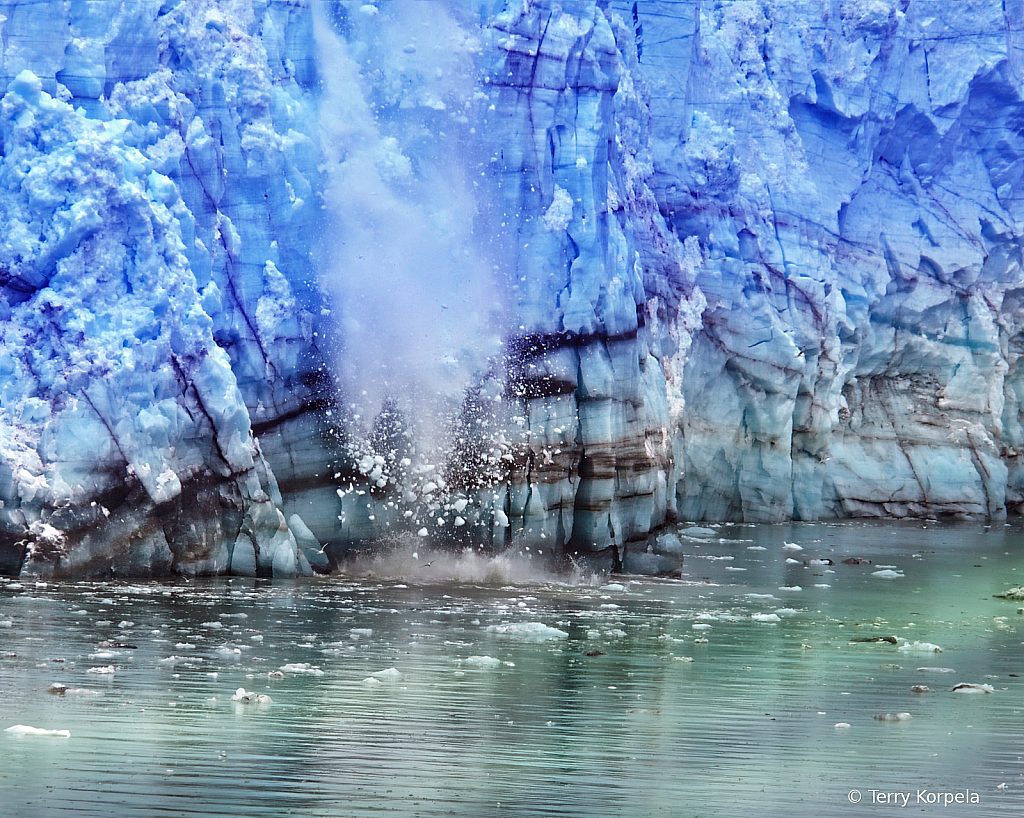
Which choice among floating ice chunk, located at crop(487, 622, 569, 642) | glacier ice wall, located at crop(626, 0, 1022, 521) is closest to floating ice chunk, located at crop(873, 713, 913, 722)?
floating ice chunk, located at crop(487, 622, 569, 642)

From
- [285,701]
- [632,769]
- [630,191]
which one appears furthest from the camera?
[630,191]

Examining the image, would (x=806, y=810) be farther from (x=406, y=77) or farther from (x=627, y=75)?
(x=627, y=75)

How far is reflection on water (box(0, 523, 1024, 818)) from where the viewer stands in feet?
17.2

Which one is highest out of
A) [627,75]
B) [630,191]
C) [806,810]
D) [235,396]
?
[627,75]

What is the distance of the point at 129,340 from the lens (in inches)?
436

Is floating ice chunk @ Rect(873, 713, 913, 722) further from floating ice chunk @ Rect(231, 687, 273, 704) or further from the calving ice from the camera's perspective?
floating ice chunk @ Rect(231, 687, 273, 704)

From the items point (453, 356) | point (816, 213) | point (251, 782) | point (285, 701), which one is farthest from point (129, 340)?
point (816, 213)

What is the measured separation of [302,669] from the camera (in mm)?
7484

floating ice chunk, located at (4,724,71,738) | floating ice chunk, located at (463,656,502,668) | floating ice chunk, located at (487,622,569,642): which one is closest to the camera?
floating ice chunk, located at (4,724,71,738)

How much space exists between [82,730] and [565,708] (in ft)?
7.92

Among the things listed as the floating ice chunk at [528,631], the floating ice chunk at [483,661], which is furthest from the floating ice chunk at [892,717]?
the floating ice chunk at [528,631]

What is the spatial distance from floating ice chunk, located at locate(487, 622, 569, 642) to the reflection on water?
29 millimetres

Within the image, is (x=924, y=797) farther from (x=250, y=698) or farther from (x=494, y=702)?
(x=250, y=698)

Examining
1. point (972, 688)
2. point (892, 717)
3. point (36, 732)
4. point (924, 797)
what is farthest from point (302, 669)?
point (972, 688)
